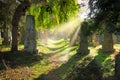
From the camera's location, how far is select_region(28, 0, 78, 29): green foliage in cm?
2688

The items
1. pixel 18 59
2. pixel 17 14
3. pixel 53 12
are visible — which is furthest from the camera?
pixel 53 12

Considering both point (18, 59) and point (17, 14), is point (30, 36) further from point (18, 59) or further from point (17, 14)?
point (18, 59)

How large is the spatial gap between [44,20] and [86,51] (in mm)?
5969

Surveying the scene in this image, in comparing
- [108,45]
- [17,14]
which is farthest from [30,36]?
[108,45]

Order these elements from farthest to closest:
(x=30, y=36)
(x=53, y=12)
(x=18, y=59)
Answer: (x=53, y=12) → (x=30, y=36) → (x=18, y=59)

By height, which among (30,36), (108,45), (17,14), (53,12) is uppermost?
(53,12)

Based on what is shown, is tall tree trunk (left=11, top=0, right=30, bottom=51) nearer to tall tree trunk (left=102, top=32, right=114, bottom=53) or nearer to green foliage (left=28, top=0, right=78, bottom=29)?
green foliage (left=28, top=0, right=78, bottom=29)

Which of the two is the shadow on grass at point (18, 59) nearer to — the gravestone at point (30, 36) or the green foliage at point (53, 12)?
the gravestone at point (30, 36)

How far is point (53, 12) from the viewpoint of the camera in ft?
92.7

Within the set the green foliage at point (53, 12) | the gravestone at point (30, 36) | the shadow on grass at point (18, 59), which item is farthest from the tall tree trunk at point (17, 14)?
the shadow on grass at point (18, 59)

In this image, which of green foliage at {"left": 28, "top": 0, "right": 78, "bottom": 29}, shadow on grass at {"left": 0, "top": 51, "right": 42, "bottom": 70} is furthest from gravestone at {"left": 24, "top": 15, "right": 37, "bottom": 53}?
green foliage at {"left": 28, "top": 0, "right": 78, "bottom": 29}

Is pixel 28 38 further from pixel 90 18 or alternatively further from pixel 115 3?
pixel 115 3

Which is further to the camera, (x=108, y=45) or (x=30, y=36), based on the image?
(x=108, y=45)

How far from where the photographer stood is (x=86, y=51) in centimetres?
2684
